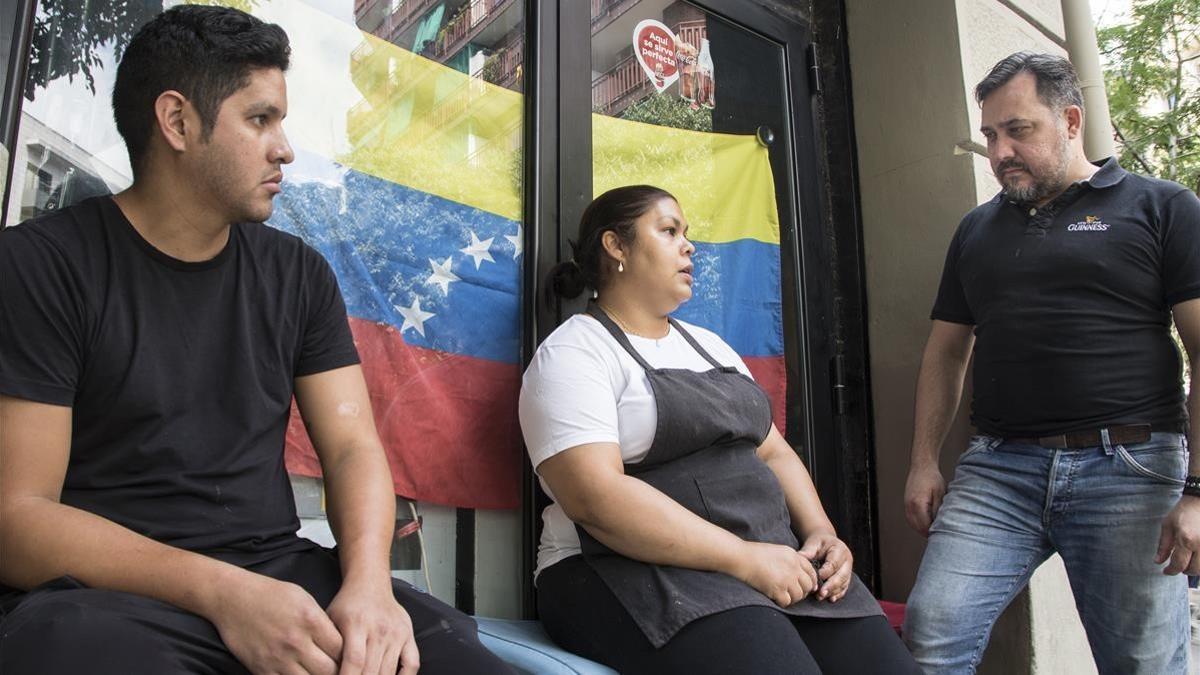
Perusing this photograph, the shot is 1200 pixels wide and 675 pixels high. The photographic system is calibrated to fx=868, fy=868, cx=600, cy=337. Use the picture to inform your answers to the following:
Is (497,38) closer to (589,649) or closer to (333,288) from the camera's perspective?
(333,288)

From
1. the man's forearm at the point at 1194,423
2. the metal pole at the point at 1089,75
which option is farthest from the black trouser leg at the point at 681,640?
the metal pole at the point at 1089,75

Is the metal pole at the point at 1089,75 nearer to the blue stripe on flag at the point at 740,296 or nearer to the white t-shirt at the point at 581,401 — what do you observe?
the blue stripe on flag at the point at 740,296

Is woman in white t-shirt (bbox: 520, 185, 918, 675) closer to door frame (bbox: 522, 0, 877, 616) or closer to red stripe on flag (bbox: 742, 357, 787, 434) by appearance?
door frame (bbox: 522, 0, 877, 616)

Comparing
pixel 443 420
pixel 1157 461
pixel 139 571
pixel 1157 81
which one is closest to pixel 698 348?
pixel 443 420

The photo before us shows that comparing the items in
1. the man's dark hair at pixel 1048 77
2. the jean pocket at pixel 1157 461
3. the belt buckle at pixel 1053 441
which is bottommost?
the jean pocket at pixel 1157 461

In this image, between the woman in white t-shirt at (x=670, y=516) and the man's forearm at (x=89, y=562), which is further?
the woman in white t-shirt at (x=670, y=516)

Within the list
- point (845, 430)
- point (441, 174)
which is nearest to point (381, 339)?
point (441, 174)

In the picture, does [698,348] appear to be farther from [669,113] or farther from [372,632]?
[372,632]

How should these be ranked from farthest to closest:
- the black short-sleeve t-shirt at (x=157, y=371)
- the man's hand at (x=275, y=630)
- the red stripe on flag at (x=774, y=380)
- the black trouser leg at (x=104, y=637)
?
the red stripe on flag at (x=774, y=380) → the black short-sleeve t-shirt at (x=157, y=371) → the man's hand at (x=275, y=630) → the black trouser leg at (x=104, y=637)

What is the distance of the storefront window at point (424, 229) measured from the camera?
239 centimetres

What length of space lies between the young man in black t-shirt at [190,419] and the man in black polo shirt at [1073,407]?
1620 mm

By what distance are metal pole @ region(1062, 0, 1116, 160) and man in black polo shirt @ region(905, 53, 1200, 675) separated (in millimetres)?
1096

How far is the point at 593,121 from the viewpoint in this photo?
9.71 feet

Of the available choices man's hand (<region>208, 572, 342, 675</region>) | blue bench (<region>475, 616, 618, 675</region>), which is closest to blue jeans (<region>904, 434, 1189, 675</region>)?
blue bench (<region>475, 616, 618, 675</region>)
